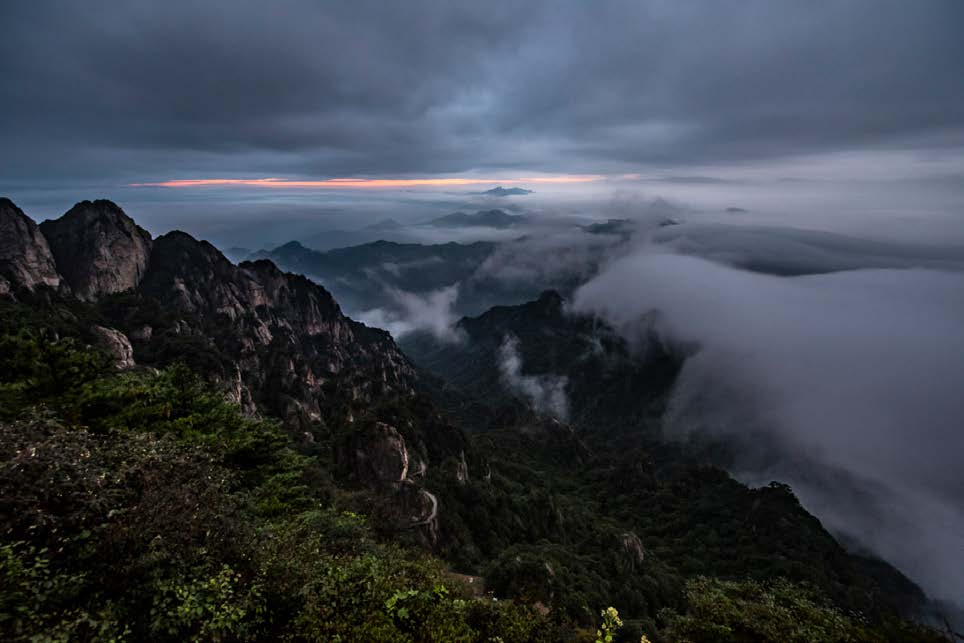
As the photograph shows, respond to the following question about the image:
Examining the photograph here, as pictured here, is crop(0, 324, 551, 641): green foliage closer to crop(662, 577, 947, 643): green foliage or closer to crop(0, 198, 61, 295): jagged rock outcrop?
crop(662, 577, 947, 643): green foliage

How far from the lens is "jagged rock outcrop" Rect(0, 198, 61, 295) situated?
95.6 meters

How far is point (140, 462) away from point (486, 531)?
8884cm

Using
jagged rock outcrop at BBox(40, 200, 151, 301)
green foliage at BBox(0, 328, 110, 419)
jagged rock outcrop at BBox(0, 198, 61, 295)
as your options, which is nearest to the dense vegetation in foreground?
green foliage at BBox(0, 328, 110, 419)

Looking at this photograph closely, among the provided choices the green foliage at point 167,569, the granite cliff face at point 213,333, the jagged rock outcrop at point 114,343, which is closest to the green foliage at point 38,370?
the green foliage at point 167,569

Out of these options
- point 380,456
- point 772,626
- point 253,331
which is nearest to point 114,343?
point 380,456

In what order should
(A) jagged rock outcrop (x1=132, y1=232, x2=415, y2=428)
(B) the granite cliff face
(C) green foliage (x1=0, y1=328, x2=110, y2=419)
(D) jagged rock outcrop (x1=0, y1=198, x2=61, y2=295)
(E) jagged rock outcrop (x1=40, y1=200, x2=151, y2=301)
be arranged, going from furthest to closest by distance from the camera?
(E) jagged rock outcrop (x1=40, y1=200, x2=151, y2=301), (A) jagged rock outcrop (x1=132, y1=232, x2=415, y2=428), (D) jagged rock outcrop (x1=0, y1=198, x2=61, y2=295), (B) the granite cliff face, (C) green foliage (x1=0, y1=328, x2=110, y2=419)

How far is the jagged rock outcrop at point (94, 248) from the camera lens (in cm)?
12031

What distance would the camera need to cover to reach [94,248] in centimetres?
12581

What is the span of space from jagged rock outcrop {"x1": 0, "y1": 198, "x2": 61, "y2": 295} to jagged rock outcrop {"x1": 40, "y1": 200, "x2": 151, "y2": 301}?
695 centimetres

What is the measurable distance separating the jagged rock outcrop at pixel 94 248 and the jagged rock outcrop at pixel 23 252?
6.95 meters

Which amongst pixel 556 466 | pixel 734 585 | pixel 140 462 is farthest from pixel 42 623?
pixel 556 466

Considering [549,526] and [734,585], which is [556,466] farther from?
[734,585]

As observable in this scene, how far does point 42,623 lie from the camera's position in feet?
24.9

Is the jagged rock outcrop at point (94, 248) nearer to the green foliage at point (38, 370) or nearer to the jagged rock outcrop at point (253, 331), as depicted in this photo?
the jagged rock outcrop at point (253, 331)
